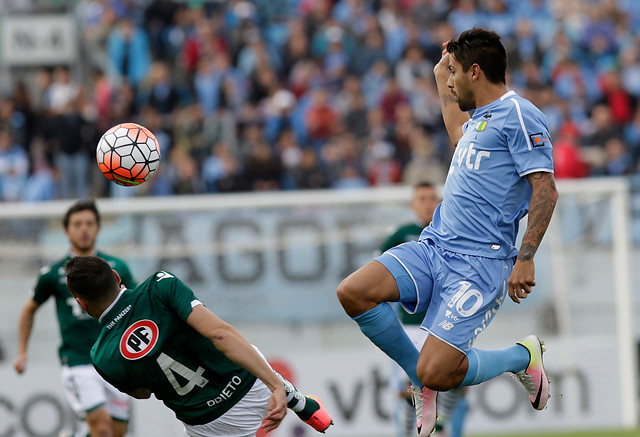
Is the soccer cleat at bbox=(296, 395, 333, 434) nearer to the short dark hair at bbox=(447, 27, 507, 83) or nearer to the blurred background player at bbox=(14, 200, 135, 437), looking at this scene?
the short dark hair at bbox=(447, 27, 507, 83)

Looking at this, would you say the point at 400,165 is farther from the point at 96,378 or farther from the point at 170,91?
the point at 96,378

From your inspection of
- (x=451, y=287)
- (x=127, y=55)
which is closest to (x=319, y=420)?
(x=451, y=287)

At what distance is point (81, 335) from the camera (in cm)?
886

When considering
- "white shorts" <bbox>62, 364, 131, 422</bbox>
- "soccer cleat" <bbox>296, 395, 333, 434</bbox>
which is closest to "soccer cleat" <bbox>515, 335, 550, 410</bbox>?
"soccer cleat" <bbox>296, 395, 333, 434</bbox>

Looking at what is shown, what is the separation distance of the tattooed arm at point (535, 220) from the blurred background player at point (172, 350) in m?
1.48

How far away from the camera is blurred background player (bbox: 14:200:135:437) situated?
872cm

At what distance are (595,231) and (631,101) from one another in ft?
16.7

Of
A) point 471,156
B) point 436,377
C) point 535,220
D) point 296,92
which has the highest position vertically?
point 296,92

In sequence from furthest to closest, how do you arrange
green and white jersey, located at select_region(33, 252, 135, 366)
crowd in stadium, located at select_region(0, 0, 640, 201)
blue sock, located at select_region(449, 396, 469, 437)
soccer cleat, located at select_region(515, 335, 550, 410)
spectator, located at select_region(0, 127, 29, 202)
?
crowd in stadium, located at select_region(0, 0, 640, 201) < spectator, located at select_region(0, 127, 29, 202) < blue sock, located at select_region(449, 396, 469, 437) < green and white jersey, located at select_region(33, 252, 135, 366) < soccer cleat, located at select_region(515, 335, 550, 410)

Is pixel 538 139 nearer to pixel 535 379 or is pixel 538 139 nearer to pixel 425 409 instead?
pixel 535 379

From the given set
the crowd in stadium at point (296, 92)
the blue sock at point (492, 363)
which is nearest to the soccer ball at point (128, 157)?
the blue sock at point (492, 363)

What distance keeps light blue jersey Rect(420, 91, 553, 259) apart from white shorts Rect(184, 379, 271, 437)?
1.51m

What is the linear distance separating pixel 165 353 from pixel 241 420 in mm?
681

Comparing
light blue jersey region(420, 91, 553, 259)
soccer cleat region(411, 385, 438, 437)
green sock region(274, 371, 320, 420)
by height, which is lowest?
soccer cleat region(411, 385, 438, 437)
